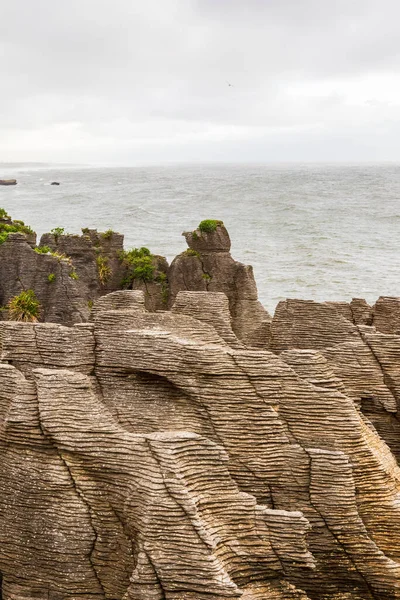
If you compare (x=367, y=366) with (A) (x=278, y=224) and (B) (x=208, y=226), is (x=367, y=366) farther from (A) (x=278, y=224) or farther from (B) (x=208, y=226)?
(A) (x=278, y=224)

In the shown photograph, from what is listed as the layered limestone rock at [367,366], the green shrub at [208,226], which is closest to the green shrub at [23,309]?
the green shrub at [208,226]

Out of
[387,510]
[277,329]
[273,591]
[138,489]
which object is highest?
[277,329]

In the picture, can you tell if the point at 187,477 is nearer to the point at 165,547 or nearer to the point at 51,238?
the point at 165,547

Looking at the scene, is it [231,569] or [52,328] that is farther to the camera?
[52,328]

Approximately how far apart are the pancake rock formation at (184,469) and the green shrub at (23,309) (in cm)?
1573

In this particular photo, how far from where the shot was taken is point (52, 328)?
58.6 feet

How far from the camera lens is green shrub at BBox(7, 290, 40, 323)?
110ft

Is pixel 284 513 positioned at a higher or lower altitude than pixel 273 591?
higher

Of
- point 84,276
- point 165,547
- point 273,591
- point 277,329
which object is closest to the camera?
point 165,547

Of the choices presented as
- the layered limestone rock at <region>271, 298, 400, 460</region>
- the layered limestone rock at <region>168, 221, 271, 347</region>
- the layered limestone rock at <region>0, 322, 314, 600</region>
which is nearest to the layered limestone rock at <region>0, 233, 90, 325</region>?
the layered limestone rock at <region>168, 221, 271, 347</region>

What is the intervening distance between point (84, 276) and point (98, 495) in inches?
1136

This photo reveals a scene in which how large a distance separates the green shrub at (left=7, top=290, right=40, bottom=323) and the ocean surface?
34411 mm

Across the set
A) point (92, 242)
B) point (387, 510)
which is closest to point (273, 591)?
point (387, 510)

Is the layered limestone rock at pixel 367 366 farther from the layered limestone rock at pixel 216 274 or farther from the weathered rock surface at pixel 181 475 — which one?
the layered limestone rock at pixel 216 274
